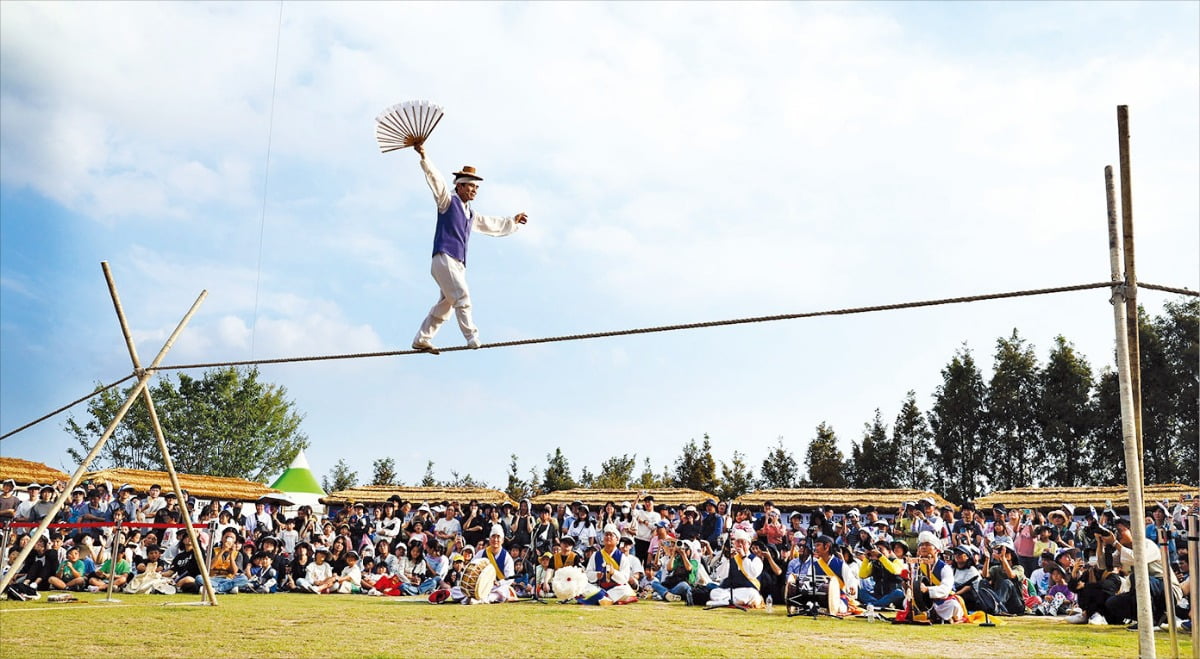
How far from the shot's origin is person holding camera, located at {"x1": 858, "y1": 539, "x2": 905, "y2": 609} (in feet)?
29.6

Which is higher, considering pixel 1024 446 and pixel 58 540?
pixel 1024 446

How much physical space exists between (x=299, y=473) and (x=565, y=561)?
12831mm

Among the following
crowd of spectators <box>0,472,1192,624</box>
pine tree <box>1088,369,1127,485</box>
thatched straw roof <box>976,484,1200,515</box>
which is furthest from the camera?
pine tree <box>1088,369,1127,485</box>

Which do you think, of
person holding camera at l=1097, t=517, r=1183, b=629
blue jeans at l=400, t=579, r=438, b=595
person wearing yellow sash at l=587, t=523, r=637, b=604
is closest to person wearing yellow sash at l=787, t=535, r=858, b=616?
person wearing yellow sash at l=587, t=523, r=637, b=604

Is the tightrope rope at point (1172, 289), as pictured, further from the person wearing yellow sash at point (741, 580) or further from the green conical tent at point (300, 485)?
the green conical tent at point (300, 485)

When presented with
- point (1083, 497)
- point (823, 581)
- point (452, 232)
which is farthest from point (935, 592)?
point (1083, 497)

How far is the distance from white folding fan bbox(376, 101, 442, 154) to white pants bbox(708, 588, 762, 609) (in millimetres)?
6070

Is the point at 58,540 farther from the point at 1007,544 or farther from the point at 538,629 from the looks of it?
the point at 1007,544

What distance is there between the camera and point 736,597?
9742mm

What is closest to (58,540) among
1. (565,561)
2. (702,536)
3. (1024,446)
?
(565,561)

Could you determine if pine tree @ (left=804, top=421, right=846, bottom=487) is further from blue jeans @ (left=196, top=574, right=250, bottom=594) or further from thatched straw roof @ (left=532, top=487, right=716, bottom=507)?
blue jeans @ (left=196, top=574, right=250, bottom=594)

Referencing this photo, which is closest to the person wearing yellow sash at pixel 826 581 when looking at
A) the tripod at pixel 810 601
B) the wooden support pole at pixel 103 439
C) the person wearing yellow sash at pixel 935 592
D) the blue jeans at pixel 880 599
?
the tripod at pixel 810 601

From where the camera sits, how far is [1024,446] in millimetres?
24172

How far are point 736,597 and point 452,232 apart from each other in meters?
5.57
